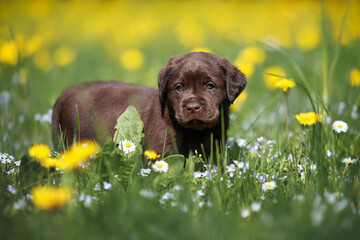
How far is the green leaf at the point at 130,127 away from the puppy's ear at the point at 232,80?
2.50ft

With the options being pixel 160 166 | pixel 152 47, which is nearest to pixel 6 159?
pixel 160 166

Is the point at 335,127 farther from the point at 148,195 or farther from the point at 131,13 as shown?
the point at 131,13

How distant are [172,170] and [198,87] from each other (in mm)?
817

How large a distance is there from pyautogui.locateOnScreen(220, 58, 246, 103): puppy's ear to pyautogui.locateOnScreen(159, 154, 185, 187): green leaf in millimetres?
809

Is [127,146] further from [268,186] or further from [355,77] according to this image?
[355,77]

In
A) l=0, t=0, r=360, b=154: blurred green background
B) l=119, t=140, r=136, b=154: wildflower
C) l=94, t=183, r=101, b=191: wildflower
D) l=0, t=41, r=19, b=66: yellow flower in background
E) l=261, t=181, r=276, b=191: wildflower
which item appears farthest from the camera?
l=0, t=41, r=19, b=66: yellow flower in background

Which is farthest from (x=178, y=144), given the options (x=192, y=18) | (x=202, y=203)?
(x=192, y=18)

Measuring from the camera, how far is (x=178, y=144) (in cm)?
362

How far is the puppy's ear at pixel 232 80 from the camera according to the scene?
3631mm

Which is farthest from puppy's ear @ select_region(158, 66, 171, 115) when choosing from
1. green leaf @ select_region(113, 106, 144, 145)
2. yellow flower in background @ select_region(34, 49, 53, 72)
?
yellow flower in background @ select_region(34, 49, 53, 72)

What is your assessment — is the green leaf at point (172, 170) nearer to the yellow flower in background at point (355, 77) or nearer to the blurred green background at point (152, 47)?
the blurred green background at point (152, 47)

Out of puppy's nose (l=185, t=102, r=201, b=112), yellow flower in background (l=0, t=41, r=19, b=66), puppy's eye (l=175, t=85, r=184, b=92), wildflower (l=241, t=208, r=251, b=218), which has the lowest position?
wildflower (l=241, t=208, r=251, b=218)

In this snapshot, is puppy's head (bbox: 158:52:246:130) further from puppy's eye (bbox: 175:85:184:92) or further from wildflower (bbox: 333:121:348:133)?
wildflower (bbox: 333:121:348:133)

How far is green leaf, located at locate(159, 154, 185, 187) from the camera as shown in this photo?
304 cm
